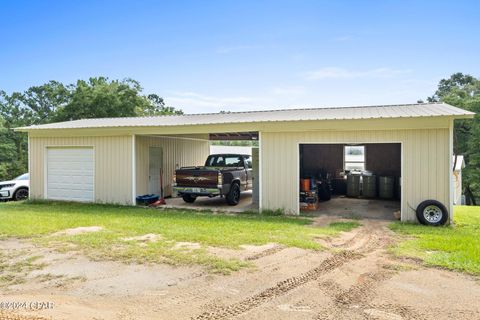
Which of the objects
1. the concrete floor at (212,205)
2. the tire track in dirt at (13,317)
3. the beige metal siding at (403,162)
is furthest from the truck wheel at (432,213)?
the tire track in dirt at (13,317)

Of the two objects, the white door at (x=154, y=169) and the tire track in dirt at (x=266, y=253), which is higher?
the white door at (x=154, y=169)

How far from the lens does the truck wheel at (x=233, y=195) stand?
39.1 ft

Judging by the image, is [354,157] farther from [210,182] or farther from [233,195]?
[210,182]

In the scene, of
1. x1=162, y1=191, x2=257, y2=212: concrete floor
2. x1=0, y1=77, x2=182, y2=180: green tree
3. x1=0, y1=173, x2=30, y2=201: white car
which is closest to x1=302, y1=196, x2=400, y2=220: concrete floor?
x1=162, y1=191, x2=257, y2=212: concrete floor

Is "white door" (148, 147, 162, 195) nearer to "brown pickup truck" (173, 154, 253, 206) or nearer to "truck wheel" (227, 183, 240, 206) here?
"brown pickup truck" (173, 154, 253, 206)

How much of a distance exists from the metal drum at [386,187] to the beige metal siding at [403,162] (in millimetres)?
5749

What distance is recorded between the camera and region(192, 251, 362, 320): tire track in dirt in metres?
3.68

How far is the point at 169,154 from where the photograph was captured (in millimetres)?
14773

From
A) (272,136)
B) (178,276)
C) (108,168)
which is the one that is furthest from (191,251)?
(108,168)

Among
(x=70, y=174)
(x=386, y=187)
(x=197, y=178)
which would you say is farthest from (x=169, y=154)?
(x=386, y=187)

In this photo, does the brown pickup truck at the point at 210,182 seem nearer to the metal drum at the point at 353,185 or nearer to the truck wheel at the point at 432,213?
the metal drum at the point at 353,185

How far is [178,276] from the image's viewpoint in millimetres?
4836

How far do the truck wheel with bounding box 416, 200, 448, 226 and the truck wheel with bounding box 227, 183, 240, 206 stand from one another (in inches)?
224

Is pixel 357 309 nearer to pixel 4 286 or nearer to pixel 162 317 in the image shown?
pixel 162 317
